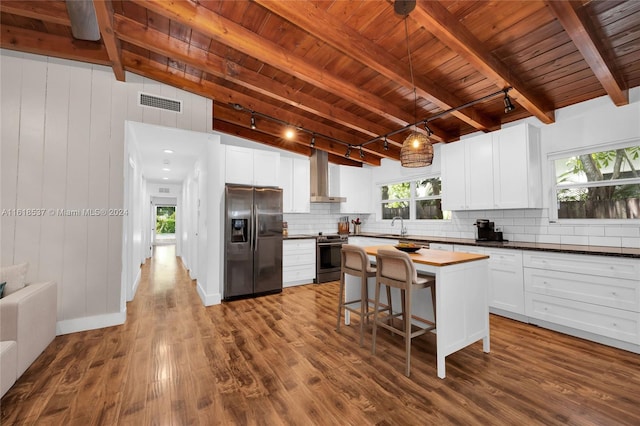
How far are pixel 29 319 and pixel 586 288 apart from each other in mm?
5273

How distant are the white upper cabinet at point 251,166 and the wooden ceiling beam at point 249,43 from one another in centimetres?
200

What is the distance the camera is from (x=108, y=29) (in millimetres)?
2506

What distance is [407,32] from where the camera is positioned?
2402mm

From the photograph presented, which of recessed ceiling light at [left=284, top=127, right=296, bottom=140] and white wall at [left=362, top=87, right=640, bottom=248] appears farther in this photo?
recessed ceiling light at [left=284, top=127, right=296, bottom=140]

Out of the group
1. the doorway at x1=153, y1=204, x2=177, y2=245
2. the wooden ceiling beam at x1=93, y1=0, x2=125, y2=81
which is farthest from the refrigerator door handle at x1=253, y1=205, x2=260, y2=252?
the doorway at x1=153, y1=204, x2=177, y2=245

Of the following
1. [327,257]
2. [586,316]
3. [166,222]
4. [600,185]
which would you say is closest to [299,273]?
[327,257]

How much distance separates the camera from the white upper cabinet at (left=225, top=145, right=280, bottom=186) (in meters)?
4.43

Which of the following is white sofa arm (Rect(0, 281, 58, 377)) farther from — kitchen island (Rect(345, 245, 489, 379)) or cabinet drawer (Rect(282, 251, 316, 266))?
kitchen island (Rect(345, 245, 489, 379))

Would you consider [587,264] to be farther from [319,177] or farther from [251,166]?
[251,166]

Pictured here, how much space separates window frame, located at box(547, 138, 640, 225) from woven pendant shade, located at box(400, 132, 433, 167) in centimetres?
223

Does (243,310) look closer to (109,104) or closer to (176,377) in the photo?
(176,377)

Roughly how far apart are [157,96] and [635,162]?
19.1 ft

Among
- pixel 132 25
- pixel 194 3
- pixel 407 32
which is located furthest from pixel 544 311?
pixel 132 25

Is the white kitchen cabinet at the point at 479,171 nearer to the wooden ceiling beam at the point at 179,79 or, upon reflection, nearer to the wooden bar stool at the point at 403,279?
the wooden bar stool at the point at 403,279
